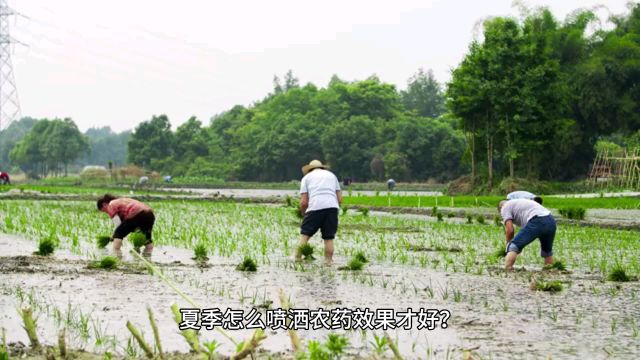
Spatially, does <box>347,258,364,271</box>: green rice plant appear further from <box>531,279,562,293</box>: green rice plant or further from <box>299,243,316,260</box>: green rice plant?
<box>531,279,562,293</box>: green rice plant

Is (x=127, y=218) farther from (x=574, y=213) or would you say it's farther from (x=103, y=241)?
(x=574, y=213)

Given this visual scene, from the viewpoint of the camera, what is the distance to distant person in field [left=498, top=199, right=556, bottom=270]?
8828 mm

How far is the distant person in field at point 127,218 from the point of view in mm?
10750

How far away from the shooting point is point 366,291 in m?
7.31

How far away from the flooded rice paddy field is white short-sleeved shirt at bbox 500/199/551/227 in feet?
2.00

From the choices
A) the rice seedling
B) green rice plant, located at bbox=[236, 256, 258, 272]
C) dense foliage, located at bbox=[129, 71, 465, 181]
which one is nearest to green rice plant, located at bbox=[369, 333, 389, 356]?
green rice plant, located at bbox=[236, 256, 258, 272]

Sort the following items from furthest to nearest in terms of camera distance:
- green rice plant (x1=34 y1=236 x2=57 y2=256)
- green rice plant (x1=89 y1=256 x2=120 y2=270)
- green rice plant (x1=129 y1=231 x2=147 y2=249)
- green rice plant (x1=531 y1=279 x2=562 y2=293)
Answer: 1. green rice plant (x1=129 y1=231 x2=147 y2=249)
2. green rice plant (x1=34 y1=236 x2=57 y2=256)
3. green rice plant (x1=89 y1=256 x2=120 y2=270)
4. green rice plant (x1=531 y1=279 x2=562 y2=293)

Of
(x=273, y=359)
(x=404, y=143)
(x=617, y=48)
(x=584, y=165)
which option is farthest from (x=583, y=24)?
(x=273, y=359)

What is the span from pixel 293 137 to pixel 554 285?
5853 cm

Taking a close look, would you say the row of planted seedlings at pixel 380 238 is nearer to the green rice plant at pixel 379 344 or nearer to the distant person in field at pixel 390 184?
the green rice plant at pixel 379 344

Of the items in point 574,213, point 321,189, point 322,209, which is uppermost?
point 321,189

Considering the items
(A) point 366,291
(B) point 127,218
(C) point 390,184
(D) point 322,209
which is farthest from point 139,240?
(C) point 390,184

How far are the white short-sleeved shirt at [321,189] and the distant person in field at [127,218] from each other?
7.68 ft

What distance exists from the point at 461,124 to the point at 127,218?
2830cm
